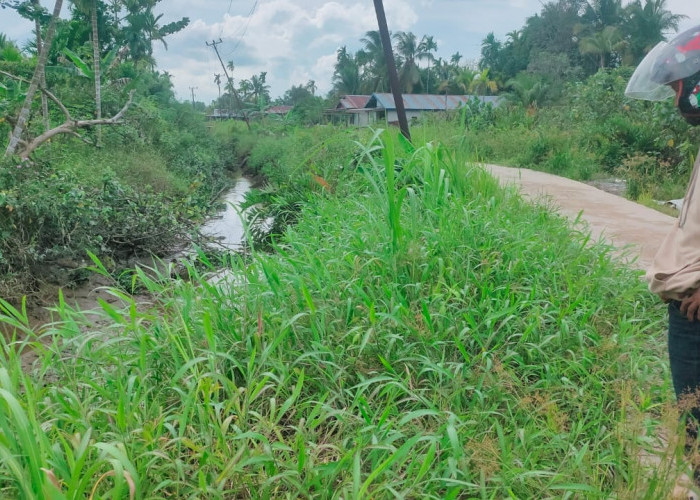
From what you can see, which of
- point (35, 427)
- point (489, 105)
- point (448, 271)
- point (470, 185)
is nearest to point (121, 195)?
point (470, 185)

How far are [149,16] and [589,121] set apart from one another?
16.8m

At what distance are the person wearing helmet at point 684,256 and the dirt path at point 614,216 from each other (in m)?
2.49

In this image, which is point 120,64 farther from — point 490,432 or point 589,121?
point 490,432

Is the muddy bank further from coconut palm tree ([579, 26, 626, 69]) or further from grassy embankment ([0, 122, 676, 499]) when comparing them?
coconut palm tree ([579, 26, 626, 69])

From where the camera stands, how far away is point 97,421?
200 centimetres

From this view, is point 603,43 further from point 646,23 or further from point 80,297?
point 80,297

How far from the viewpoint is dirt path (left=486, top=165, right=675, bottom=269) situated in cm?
458

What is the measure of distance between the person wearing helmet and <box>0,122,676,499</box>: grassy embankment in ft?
0.69

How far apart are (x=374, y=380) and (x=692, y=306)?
109 centimetres

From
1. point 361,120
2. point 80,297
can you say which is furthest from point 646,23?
point 80,297

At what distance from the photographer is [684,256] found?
A: 1.53 meters

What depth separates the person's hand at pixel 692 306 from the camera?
1490mm

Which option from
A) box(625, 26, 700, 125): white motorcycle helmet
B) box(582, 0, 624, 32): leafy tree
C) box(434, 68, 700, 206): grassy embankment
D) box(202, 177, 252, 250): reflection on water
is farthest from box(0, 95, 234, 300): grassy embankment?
box(582, 0, 624, 32): leafy tree

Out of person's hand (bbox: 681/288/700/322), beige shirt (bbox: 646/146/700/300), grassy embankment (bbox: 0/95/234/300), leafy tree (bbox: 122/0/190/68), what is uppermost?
leafy tree (bbox: 122/0/190/68)
